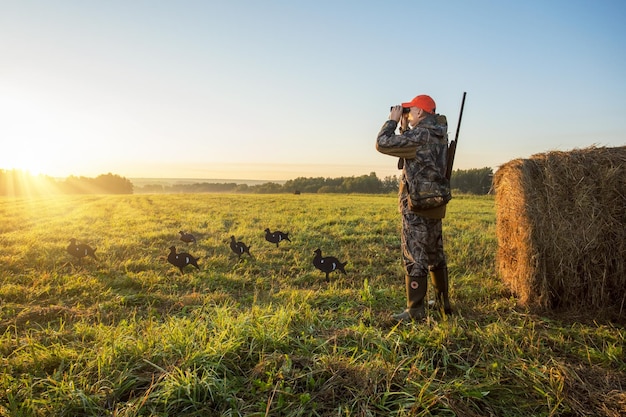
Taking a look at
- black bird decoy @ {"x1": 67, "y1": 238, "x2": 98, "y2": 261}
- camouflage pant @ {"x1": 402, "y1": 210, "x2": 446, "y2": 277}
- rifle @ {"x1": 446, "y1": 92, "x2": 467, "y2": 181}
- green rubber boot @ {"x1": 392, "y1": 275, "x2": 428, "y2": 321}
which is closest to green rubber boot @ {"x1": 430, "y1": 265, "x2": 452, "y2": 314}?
camouflage pant @ {"x1": 402, "y1": 210, "x2": 446, "y2": 277}

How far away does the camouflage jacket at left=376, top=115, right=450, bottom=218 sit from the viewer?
4645mm

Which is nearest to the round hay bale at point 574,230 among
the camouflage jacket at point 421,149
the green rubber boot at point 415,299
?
the camouflage jacket at point 421,149

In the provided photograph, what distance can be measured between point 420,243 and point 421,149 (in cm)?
125

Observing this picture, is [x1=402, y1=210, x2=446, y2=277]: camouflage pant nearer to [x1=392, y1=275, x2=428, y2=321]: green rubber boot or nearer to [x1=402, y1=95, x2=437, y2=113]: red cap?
[x1=392, y1=275, x2=428, y2=321]: green rubber boot

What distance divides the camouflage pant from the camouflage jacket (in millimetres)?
204

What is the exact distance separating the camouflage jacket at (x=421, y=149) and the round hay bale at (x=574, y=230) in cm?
170

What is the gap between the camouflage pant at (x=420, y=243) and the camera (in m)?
4.92

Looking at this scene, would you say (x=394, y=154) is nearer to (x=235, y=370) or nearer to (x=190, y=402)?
(x=235, y=370)

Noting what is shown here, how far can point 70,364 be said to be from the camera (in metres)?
3.31

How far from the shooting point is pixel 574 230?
5.20 metres

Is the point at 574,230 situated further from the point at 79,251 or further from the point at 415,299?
the point at 79,251

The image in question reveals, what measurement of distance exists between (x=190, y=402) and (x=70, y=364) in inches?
52.2

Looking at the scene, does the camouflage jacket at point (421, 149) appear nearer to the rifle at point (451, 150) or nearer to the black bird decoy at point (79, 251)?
the rifle at point (451, 150)

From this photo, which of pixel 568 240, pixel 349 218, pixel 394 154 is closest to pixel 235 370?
pixel 394 154
